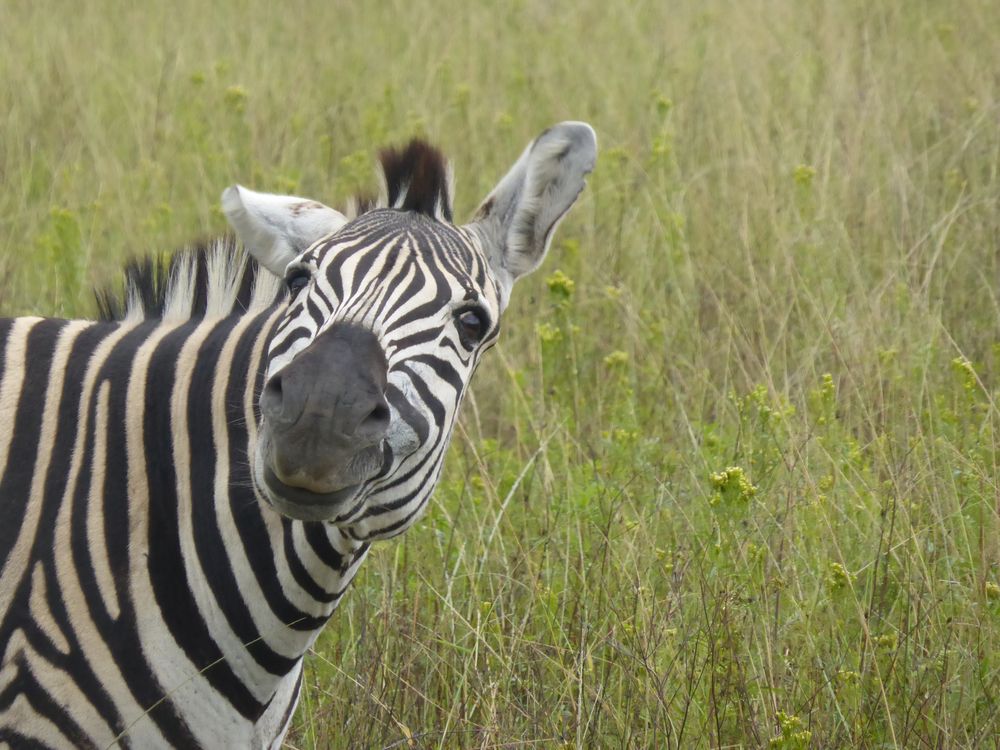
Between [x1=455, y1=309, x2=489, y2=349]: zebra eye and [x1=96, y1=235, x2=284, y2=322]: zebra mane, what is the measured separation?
0.70 metres

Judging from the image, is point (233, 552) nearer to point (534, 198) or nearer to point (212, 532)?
point (212, 532)

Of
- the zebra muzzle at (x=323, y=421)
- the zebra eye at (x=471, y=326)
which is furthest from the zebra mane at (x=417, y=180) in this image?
the zebra muzzle at (x=323, y=421)

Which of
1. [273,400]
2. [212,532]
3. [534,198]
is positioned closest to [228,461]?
[212,532]

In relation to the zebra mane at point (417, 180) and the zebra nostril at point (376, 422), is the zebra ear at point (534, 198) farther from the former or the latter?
the zebra nostril at point (376, 422)

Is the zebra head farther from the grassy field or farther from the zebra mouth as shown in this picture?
the grassy field

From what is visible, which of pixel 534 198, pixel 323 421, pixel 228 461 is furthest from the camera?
pixel 534 198

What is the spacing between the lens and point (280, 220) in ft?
10.8

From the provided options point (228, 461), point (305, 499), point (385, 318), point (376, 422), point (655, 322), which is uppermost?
point (385, 318)

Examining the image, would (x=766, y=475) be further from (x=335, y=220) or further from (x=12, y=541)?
(x=12, y=541)

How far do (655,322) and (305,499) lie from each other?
3977 mm

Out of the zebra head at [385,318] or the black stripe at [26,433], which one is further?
the black stripe at [26,433]

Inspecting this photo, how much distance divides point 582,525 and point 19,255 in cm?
362

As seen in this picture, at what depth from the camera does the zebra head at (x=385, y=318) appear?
2576mm

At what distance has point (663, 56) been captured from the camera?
8.98 meters
